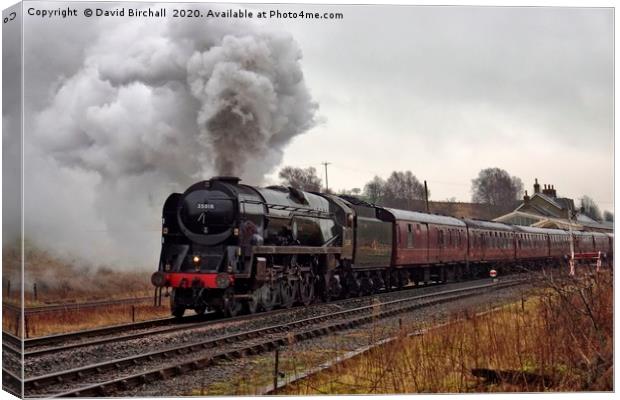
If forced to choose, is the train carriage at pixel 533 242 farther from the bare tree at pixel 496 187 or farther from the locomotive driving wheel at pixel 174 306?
the locomotive driving wheel at pixel 174 306

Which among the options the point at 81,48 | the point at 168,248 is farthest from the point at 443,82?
the point at 168,248

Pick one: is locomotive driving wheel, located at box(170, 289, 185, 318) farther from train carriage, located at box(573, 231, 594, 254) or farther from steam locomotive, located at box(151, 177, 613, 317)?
train carriage, located at box(573, 231, 594, 254)

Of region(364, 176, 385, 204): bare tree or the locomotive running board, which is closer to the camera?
region(364, 176, 385, 204): bare tree

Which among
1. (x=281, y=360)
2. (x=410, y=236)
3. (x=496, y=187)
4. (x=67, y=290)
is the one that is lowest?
(x=281, y=360)

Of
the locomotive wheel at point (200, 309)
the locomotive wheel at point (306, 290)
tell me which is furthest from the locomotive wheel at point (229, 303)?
the locomotive wheel at point (306, 290)

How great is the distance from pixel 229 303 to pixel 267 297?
4.43 ft

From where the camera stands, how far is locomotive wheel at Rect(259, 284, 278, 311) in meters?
15.9

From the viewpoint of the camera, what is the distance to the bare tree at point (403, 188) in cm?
1195

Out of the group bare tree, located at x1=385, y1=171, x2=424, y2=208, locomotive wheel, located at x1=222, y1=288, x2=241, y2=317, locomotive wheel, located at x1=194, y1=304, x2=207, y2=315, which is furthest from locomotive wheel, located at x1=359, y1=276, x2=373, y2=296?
bare tree, located at x1=385, y1=171, x2=424, y2=208

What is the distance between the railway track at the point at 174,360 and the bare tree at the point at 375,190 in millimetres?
2273

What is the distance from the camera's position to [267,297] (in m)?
16.0

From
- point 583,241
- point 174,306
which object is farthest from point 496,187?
point 174,306

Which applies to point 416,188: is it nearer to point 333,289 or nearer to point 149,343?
point 149,343

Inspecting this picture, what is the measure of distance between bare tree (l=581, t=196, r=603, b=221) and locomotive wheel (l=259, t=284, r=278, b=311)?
7008 millimetres
